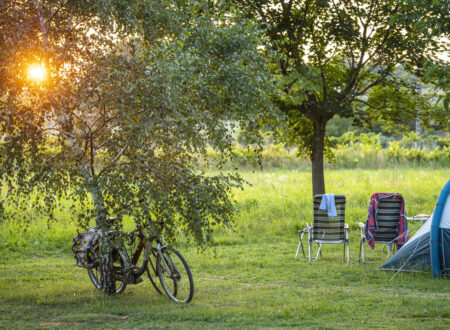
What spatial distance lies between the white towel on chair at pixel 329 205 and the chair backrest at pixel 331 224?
0.07 metres

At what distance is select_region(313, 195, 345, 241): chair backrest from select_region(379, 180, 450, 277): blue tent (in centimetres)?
118

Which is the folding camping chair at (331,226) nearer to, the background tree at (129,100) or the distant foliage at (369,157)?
the background tree at (129,100)

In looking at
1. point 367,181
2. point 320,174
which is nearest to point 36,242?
point 320,174

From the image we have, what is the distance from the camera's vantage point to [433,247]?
8.23 meters

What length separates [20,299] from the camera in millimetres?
7516

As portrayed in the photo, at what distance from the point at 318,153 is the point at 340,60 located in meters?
2.19

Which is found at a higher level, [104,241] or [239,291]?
[104,241]

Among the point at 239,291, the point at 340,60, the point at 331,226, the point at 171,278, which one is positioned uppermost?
the point at 340,60

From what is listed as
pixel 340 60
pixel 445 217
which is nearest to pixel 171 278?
pixel 445 217

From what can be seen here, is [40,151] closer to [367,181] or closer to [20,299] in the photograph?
[20,299]

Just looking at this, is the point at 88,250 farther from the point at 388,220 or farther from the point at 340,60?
the point at 340,60

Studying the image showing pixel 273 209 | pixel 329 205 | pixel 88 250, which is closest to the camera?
pixel 88 250

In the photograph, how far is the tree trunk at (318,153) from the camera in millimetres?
13803

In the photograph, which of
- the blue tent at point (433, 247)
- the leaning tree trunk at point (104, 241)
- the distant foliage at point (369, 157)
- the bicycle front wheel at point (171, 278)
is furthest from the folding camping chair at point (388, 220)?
the distant foliage at point (369, 157)
